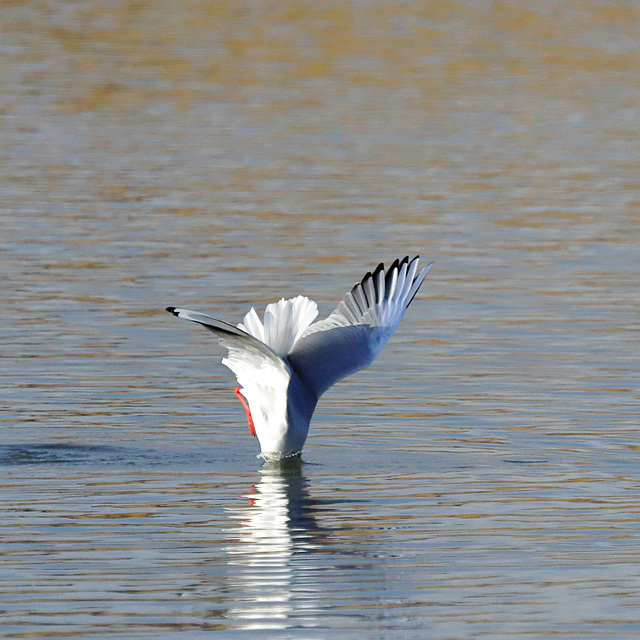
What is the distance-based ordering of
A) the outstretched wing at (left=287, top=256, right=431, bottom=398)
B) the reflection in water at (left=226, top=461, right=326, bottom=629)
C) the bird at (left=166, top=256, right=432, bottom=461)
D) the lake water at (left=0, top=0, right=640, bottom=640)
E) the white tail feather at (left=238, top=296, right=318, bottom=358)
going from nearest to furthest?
1. the reflection in water at (left=226, top=461, right=326, bottom=629)
2. the lake water at (left=0, top=0, right=640, bottom=640)
3. the bird at (left=166, top=256, right=432, bottom=461)
4. the white tail feather at (left=238, top=296, right=318, bottom=358)
5. the outstretched wing at (left=287, top=256, right=431, bottom=398)

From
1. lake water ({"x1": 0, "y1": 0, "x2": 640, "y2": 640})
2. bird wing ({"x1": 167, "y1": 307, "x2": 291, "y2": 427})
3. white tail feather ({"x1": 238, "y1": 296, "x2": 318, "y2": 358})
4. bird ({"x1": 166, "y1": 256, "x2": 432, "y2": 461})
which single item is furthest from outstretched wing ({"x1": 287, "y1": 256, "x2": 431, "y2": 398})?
lake water ({"x1": 0, "y1": 0, "x2": 640, "y2": 640})

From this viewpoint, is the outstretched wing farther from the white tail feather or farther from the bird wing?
the bird wing

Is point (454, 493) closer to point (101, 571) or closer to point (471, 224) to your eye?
point (101, 571)

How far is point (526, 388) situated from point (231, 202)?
999cm

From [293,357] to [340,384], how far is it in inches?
111

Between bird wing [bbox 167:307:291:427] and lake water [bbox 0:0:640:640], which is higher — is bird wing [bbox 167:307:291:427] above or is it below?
above

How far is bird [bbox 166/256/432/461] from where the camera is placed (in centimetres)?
1062

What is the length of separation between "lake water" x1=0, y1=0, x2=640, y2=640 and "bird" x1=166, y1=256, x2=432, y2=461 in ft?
1.12

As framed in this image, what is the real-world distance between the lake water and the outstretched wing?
62 centimetres

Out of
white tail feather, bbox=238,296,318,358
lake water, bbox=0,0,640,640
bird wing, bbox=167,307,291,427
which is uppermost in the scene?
white tail feather, bbox=238,296,318,358

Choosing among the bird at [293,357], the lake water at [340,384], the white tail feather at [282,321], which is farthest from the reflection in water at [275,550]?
the white tail feather at [282,321]

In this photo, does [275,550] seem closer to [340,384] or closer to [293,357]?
[293,357]

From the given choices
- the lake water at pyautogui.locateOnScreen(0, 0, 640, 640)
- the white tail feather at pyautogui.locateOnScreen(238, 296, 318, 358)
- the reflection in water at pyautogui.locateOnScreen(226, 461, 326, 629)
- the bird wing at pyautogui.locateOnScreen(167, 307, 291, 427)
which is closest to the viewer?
the reflection in water at pyautogui.locateOnScreen(226, 461, 326, 629)

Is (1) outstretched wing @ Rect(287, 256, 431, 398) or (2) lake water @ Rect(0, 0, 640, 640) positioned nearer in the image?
(2) lake water @ Rect(0, 0, 640, 640)
